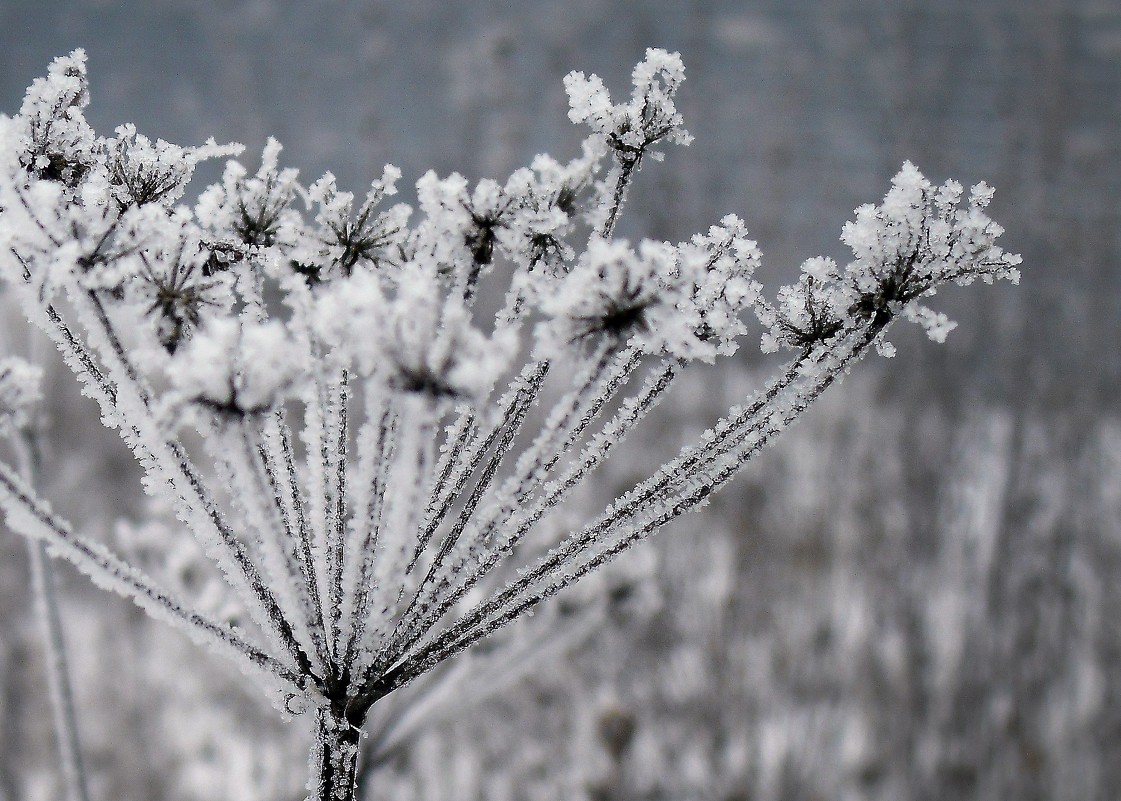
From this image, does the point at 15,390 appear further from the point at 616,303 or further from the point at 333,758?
the point at 616,303

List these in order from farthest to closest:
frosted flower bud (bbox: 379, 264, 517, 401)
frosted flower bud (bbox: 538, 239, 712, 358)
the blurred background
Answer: the blurred background
frosted flower bud (bbox: 538, 239, 712, 358)
frosted flower bud (bbox: 379, 264, 517, 401)

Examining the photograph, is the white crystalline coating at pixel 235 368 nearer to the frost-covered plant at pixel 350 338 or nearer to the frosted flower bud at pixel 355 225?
the frost-covered plant at pixel 350 338

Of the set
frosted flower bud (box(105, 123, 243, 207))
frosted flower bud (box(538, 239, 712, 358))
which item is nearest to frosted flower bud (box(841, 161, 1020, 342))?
frosted flower bud (box(538, 239, 712, 358))

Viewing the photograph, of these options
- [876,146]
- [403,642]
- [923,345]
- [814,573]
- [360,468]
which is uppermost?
[876,146]

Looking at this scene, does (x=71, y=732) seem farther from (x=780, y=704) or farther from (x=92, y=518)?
(x=92, y=518)

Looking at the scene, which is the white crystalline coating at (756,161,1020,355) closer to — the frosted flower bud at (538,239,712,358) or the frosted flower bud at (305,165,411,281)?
the frosted flower bud at (538,239,712,358)

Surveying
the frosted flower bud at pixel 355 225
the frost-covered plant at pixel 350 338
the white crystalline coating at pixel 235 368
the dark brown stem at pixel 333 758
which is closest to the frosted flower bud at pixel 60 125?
the frost-covered plant at pixel 350 338

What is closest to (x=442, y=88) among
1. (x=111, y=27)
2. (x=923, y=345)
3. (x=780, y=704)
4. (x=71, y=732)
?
(x=111, y=27)
